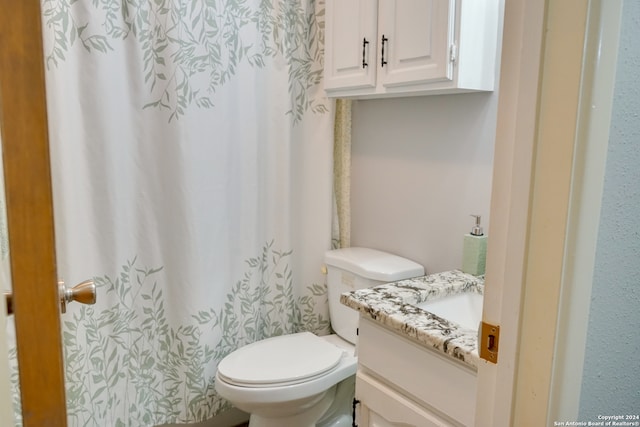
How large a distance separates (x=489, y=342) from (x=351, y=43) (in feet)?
4.41

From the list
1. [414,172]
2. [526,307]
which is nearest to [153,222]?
[414,172]

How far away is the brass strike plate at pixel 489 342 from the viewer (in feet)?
2.24

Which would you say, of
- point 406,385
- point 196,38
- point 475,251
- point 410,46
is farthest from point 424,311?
point 196,38

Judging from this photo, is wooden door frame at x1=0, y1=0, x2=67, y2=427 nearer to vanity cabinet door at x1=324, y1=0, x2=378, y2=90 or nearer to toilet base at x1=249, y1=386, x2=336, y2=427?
toilet base at x1=249, y1=386, x2=336, y2=427

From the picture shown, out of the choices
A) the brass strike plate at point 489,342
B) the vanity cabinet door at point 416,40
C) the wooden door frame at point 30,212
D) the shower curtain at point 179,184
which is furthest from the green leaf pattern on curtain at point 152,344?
the brass strike plate at point 489,342

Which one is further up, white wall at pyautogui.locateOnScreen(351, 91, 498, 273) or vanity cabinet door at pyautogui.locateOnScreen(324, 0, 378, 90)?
vanity cabinet door at pyautogui.locateOnScreen(324, 0, 378, 90)

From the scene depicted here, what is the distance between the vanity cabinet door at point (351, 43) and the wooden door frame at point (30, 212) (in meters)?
1.34

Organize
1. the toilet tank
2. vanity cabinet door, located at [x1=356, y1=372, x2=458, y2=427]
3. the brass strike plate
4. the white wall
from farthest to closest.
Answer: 1. the toilet tank
2. the white wall
3. vanity cabinet door, located at [x1=356, y1=372, x2=458, y2=427]
4. the brass strike plate

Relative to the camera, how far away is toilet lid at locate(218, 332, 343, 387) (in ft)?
5.11

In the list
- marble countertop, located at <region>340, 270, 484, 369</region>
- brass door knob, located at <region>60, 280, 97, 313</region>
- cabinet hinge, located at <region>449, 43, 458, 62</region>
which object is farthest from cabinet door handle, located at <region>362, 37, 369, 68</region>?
brass door knob, located at <region>60, 280, 97, 313</region>

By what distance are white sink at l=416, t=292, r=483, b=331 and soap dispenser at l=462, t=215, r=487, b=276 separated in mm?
112

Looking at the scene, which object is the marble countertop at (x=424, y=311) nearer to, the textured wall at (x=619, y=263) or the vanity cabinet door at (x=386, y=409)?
the vanity cabinet door at (x=386, y=409)

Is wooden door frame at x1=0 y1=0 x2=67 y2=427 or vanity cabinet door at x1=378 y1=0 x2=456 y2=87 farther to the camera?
vanity cabinet door at x1=378 y1=0 x2=456 y2=87

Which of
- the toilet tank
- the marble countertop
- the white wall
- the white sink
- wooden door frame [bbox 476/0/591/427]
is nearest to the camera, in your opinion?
wooden door frame [bbox 476/0/591/427]
